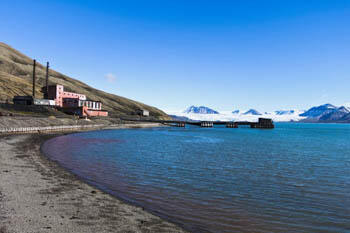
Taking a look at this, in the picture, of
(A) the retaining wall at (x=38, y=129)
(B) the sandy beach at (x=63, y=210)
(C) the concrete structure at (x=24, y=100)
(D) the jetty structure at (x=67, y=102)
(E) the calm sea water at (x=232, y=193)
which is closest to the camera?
(B) the sandy beach at (x=63, y=210)

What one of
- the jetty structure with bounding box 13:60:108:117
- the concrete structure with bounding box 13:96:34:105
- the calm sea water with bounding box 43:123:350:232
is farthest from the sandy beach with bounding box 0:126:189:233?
the concrete structure with bounding box 13:96:34:105

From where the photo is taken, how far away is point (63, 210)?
13.2 meters

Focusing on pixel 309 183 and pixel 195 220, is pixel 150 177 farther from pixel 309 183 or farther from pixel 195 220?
pixel 309 183

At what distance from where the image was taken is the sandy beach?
11.3 m

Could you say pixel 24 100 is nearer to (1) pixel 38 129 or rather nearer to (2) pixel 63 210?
(1) pixel 38 129

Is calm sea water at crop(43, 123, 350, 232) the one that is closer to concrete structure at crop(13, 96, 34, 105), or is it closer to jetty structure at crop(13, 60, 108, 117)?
jetty structure at crop(13, 60, 108, 117)

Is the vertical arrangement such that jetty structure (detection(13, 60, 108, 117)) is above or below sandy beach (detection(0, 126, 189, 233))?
above

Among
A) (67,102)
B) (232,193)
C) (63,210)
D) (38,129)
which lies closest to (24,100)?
(67,102)

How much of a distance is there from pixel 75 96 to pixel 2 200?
15590cm

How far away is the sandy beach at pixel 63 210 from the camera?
11258 millimetres

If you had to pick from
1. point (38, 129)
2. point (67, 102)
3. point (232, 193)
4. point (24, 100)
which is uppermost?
point (67, 102)

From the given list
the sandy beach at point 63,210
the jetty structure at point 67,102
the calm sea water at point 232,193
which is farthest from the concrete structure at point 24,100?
the sandy beach at point 63,210

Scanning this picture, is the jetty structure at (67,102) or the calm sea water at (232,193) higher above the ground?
the jetty structure at (67,102)

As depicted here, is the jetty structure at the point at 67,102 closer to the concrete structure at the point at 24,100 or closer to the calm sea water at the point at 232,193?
the concrete structure at the point at 24,100
